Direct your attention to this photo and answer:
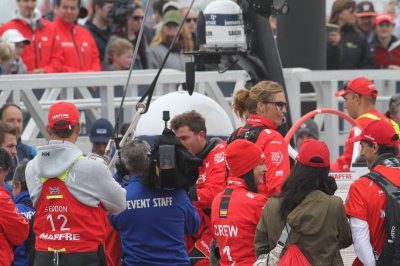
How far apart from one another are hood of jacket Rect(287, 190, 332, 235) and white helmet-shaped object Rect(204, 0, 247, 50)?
14.1ft

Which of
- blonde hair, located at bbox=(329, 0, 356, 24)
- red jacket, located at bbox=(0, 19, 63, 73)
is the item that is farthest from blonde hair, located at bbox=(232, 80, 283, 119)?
blonde hair, located at bbox=(329, 0, 356, 24)

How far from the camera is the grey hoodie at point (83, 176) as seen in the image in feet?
28.7

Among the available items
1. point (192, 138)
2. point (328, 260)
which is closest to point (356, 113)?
point (192, 138)

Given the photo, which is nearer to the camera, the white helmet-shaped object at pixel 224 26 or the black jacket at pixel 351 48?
the white helmet-shaped object at pixel 224 26

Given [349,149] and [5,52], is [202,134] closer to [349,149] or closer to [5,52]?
[349,149]

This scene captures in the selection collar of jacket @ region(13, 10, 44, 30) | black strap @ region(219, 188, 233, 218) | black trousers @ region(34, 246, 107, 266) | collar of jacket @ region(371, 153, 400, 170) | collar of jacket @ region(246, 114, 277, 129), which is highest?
collar of jacket @ region(13, 10, 44, 30)

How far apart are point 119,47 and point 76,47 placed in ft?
1.84

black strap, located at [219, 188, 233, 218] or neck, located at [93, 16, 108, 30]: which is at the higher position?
neck, located at [93, 16, 108, 30]

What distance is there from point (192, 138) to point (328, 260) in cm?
223

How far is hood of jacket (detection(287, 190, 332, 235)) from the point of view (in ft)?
25.9

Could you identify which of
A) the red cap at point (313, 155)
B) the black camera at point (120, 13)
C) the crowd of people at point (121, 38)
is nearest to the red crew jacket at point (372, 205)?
the red cap at point (313, 155)

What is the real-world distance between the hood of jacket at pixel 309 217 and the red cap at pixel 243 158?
0.56m

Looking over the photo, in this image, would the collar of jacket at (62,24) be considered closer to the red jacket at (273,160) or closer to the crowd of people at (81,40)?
the crowd of people at (81,40)

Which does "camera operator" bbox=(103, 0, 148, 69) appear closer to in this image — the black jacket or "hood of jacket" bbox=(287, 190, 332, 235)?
the black jacket
